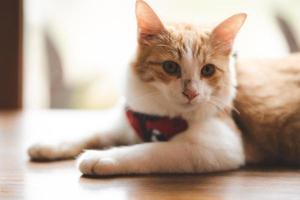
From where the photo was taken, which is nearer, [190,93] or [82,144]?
[190,93]

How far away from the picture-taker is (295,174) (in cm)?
155

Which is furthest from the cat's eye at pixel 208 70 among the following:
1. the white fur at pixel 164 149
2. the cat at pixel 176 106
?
the white fur at pixel 164 149

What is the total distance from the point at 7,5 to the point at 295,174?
7.61 feet

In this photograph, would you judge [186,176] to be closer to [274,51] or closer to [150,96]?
[150,96]

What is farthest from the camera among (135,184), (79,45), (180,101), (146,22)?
(79,45)

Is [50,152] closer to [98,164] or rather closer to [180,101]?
[98,164]

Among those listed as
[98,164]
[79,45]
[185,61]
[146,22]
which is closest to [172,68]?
[185,61]

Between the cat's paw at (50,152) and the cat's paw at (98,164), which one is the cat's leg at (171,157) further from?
the cat's paw at (50,152)

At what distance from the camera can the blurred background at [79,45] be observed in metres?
3.04

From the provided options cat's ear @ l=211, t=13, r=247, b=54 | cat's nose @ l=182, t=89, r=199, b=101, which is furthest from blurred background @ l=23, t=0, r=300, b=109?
cat's nose @ l=182, t=89, r=199, b=101

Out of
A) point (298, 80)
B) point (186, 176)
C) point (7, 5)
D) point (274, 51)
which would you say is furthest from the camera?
point (7, 5)

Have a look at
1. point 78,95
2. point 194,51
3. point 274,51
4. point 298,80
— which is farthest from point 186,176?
point 78,95

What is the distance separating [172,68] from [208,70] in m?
0.13

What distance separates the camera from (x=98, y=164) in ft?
4.62
